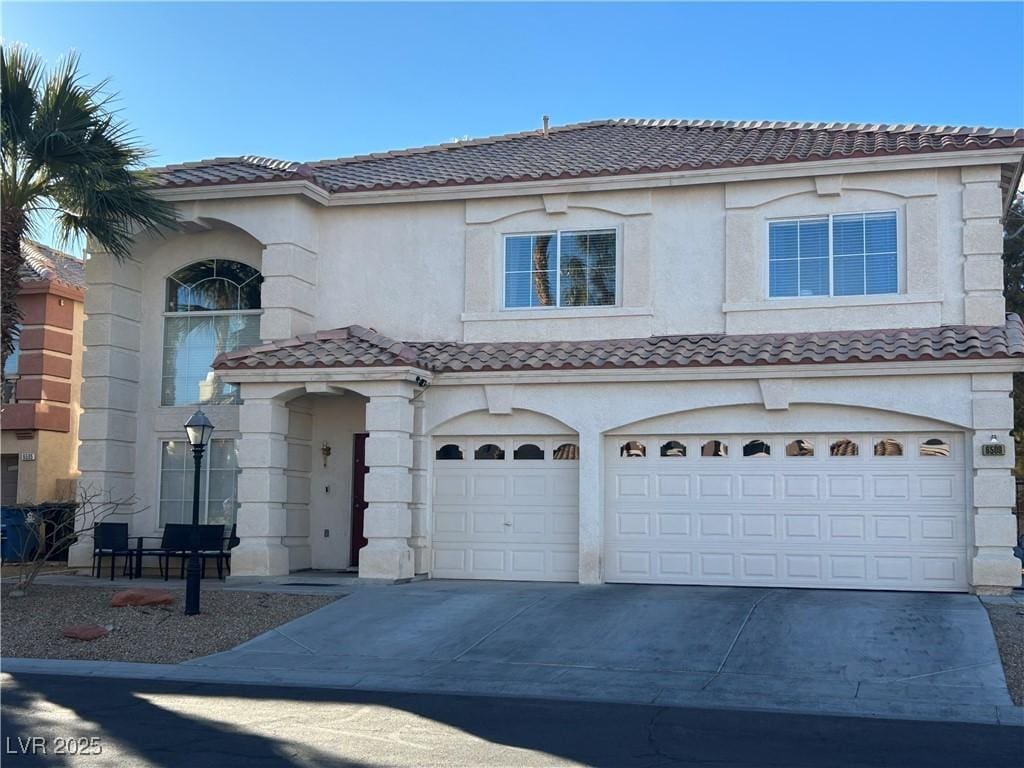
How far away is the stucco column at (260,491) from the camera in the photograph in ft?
55.7

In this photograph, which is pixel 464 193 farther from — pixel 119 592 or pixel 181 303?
pixel 119 592

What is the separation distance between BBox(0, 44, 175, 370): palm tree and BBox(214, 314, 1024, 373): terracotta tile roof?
2938mm

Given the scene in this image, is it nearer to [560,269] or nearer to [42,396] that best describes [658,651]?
[560,269]

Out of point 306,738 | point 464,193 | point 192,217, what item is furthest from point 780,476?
point 192,217

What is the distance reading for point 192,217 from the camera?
61.3 feet

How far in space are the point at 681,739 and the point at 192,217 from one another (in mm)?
13163

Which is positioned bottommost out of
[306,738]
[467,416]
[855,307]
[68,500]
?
[306,738]

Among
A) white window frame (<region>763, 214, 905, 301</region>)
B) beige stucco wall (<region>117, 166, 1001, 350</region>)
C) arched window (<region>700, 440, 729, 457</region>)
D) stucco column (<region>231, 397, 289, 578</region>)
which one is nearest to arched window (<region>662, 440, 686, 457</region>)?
arched window (<region>700, 440, 729, 457</region>)

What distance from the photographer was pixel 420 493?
17.3 m

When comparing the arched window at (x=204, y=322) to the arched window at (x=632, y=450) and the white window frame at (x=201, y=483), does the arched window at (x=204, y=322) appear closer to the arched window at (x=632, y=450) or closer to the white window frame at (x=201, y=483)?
the white window frame at (x=201, y=483)

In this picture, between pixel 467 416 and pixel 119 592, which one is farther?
pixel 467 416

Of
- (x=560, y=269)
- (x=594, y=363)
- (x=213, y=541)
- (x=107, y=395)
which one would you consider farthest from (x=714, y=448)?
(x=107, y=395)

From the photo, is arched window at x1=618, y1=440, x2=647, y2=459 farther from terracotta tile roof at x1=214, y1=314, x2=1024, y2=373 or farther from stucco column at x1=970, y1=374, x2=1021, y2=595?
stucco column at x1=970, y1=374, x2=1021, y2=595

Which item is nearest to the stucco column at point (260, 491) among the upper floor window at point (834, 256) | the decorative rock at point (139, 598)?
the decorative rock at point (139, 598)
